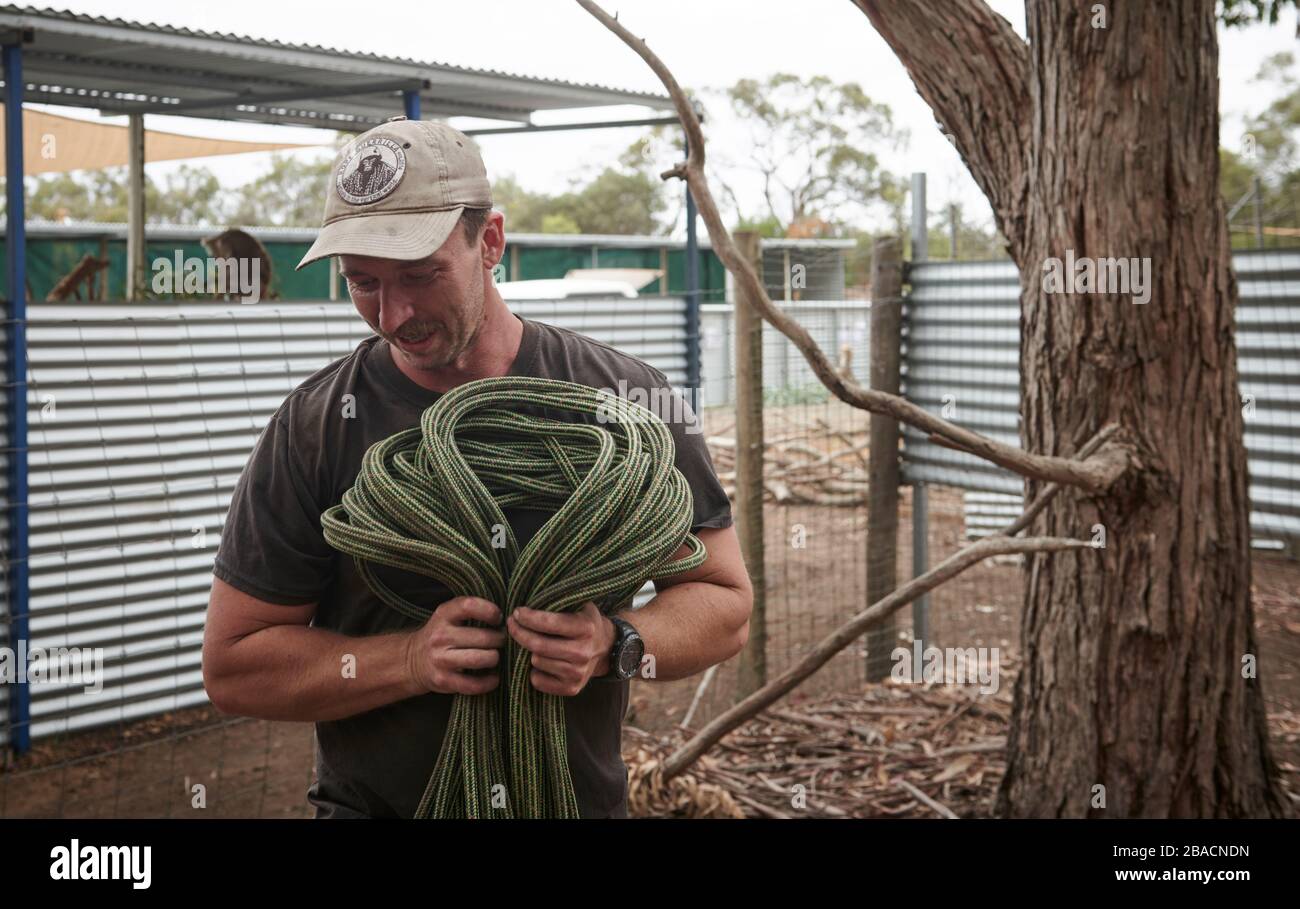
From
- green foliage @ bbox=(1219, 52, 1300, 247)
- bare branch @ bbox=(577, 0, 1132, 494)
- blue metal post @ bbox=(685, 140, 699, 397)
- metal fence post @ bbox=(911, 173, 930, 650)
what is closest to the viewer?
bare branch @ bbox=(577, 0, 1132, 494)

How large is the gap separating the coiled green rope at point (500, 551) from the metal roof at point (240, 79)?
4361 millimetres

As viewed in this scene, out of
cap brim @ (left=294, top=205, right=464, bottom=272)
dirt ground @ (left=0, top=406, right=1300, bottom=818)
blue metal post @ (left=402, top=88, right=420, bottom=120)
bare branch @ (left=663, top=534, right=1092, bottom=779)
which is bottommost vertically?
dirt ground @ (left=0, top=406, right=1300, bottom=818)

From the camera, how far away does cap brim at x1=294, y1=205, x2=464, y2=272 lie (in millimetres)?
1774

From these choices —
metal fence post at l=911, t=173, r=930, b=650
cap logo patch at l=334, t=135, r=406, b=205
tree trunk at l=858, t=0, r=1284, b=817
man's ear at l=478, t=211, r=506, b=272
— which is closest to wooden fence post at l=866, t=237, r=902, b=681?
metal fence post at l=911, t=173, r=930, b=650

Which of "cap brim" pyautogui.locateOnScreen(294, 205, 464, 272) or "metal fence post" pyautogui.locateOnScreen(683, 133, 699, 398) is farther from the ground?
"metal fence post" pyautogui.locateOnScreen(683, 133, 699, 398)

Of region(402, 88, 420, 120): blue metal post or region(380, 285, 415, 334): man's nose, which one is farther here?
region(402, 88, 420, 120): blue metal post

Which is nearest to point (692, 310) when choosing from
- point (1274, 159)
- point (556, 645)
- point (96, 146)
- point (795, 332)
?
point (795, 332)

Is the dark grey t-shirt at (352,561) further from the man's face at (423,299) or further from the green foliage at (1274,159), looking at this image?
the green foliage at (1274,159)

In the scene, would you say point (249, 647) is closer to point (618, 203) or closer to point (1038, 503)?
point (1038, 503)

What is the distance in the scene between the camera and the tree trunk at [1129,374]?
11.0 feet

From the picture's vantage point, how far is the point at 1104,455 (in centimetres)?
340

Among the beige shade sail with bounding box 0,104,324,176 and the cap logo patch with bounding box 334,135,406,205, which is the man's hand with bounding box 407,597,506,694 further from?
the beige shade sail with bounding box 0,104,324,176

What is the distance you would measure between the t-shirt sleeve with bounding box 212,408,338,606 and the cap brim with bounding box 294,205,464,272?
0.30m

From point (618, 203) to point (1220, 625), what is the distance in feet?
141
